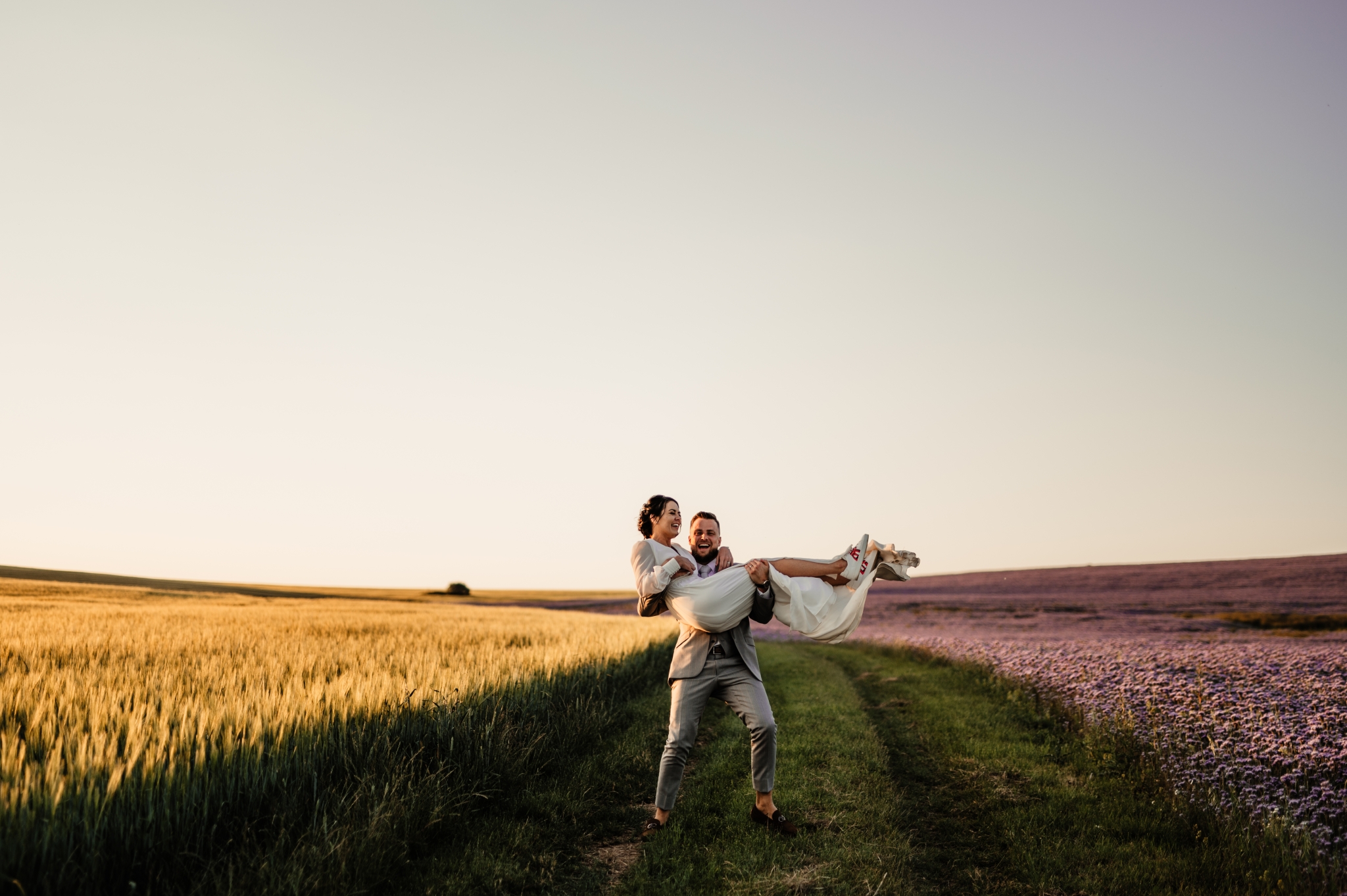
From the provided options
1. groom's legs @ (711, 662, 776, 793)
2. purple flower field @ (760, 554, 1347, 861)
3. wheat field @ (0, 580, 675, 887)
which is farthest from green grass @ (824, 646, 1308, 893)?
wheat field @ (0, 580, 675, 887)

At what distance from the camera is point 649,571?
6.02 m

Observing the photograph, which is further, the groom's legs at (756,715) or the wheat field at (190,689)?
the groom's legs at (756,715)

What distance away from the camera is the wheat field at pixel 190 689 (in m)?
3.95

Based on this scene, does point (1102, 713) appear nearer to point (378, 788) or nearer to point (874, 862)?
point (874, 862)

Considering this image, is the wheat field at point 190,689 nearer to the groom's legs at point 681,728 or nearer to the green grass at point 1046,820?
the groom's legs at point 681,728

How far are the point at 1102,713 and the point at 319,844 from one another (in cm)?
965

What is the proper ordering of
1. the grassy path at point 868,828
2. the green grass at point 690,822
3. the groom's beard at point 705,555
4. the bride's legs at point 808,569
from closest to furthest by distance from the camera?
the green grass at point 690,822 < the grassy path at point 868,828 < the bride's legs at point 808,569 < the groom's beard at point 705,555

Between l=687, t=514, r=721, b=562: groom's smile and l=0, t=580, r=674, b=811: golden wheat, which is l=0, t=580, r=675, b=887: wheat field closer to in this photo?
l=0, t=580, r=674, b=811: golden wheat

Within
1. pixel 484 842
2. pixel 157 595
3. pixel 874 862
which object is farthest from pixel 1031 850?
pixel 157 595

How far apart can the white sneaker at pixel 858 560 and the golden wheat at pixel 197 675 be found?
14.4 ft

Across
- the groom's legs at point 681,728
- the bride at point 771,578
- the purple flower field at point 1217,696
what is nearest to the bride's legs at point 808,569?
the bride at point 771,578

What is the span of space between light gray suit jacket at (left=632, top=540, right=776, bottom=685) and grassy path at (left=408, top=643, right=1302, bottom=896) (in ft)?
4.66

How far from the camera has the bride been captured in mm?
5871

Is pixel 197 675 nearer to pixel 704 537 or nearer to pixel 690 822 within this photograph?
pixel 690 822
